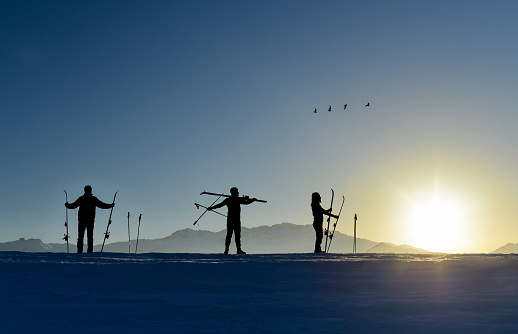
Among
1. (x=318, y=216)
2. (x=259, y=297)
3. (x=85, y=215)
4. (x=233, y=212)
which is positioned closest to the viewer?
(x=259, y=297)

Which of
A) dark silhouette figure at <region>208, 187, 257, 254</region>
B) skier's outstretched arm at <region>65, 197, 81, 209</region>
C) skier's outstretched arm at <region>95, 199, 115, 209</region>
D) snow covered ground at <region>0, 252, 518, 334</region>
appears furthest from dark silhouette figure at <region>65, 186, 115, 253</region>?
snow covered ground at <region>0, 252, 518, 334</region>

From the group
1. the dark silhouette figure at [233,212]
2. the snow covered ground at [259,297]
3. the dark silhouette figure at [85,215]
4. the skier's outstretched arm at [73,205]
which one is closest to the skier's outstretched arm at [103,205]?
the dark silhouette figure at [85,215]

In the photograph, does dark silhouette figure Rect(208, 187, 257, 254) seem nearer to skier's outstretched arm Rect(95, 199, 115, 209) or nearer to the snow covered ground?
skier's outstretched arm Rect(95, 199, 115, 209)

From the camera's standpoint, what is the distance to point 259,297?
6.25 metres

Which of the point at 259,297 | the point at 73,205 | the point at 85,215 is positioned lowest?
the point at 259,297

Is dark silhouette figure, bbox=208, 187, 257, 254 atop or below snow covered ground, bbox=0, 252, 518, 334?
atop

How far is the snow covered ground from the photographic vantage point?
182 inches

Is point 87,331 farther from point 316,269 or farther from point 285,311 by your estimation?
point 316,269

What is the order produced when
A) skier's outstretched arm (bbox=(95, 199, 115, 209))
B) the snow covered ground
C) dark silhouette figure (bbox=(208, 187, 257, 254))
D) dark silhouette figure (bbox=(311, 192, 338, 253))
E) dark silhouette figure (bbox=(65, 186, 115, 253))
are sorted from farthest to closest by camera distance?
dark silhouette figure (bbox=(311, 192, 338, 253)) < dark silhouette figure (bbox=(208, 187, 257, 254)) < skier's outstretched arm (bbox=(95, 199, 115, 209)) < dark silhouette figure (bbox=(65, 186, 115, 253)) < the snow covered ground

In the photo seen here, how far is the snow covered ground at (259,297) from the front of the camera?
4.63 meters

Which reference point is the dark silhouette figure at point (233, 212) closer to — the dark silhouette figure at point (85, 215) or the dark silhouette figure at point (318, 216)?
the dark silhouette figure at point (318, 216)

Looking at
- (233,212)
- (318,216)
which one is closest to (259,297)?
(233,212)

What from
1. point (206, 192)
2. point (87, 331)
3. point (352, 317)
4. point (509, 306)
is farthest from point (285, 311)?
point (206, 192)

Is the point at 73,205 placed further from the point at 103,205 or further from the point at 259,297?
the point at 259,297
